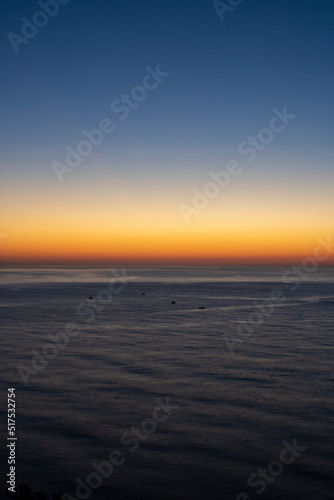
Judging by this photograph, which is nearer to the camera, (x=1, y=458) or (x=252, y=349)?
(x=1, y=458)

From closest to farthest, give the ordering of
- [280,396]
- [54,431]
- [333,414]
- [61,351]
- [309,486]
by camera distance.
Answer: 1. [309,486]
2. [54,431]
3. [333,414]
4. [280,396]
5. [61,351]

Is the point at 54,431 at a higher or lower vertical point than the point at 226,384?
lower

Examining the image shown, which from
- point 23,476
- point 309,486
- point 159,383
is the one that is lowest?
point 309,486

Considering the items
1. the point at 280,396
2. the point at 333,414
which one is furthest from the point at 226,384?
the point at 333,414

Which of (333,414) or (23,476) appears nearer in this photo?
(23,476)

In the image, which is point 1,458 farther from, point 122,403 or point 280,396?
point 280,396

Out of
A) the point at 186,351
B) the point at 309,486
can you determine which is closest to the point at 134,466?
the point at 309,486

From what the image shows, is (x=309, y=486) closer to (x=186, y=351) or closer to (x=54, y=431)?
(x=54, y=431)

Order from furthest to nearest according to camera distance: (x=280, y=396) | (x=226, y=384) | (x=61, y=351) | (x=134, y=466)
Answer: (x=61, y=351), (x=226, y=384), (x=280, y=396), (x=134, y=466)

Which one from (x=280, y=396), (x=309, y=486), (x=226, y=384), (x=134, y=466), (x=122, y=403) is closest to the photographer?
(x=309, y=486)
